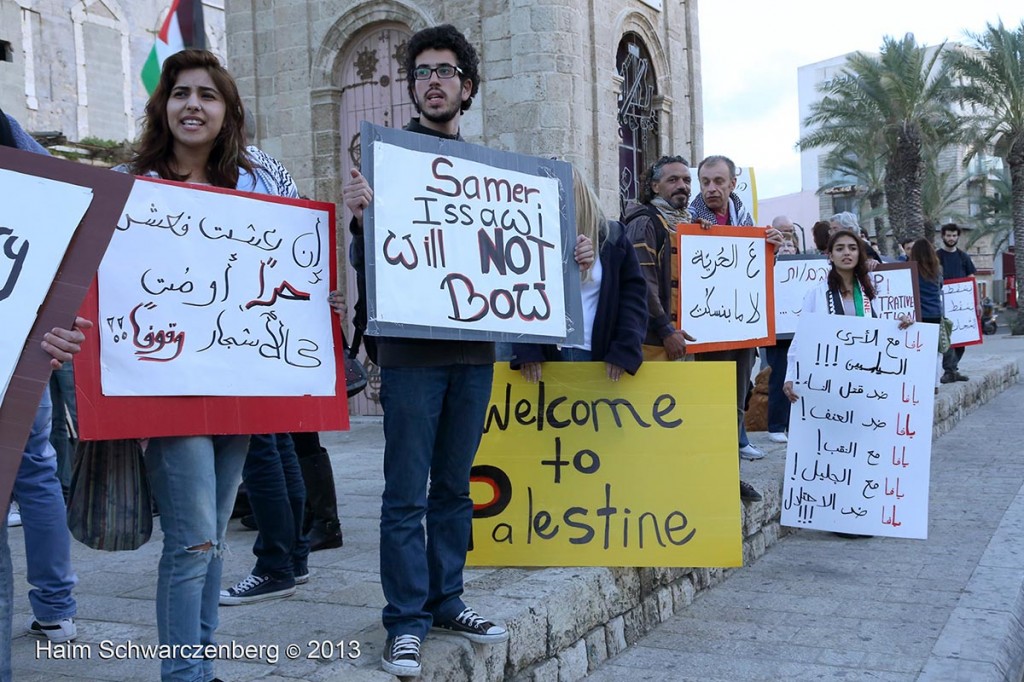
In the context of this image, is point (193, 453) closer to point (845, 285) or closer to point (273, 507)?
point (273, 507)

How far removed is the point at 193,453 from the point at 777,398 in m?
6.34

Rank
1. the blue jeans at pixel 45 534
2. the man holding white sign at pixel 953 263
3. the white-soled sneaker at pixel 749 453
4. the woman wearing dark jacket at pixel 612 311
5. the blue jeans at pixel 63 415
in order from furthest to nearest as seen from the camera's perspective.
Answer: the man holding white sign at pixel 953 263 < the white-soled sneaker at pixel 749 453 < the blue jeans at pixel 63 415 < the woman wearing dark jacket at pixel 612 311 < the blue jeans at pixel 45 534

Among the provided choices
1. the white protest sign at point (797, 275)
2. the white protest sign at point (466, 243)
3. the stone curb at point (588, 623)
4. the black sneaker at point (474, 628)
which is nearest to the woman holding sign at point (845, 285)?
the stone curb at point (588, 623)

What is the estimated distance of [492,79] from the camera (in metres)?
10.0

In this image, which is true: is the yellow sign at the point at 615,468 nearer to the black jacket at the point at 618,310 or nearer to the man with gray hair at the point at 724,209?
the black jacket at the point at 618,310

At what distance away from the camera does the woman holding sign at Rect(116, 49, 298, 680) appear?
283 centimetres

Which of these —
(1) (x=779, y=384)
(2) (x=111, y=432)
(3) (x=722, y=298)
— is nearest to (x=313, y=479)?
(2) (x=111, y=432)

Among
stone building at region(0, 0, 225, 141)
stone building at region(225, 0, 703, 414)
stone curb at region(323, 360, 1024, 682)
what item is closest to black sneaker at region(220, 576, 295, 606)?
stone curb at region(323, 360, 1024, 682)

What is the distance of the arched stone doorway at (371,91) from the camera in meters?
10.5

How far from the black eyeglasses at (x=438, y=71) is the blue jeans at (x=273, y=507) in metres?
1.55

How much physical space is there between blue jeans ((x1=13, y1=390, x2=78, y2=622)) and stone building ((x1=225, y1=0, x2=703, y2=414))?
6727 mm

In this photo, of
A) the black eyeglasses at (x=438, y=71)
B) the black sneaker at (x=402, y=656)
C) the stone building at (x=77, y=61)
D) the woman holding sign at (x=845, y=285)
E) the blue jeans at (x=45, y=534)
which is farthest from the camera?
the stone building at (x=77, y=61)

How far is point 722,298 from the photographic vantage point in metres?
6.30

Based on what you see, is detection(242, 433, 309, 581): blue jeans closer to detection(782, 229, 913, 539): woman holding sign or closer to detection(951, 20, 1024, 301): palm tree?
detection(782, 229, 913, 539): woman holding sign
